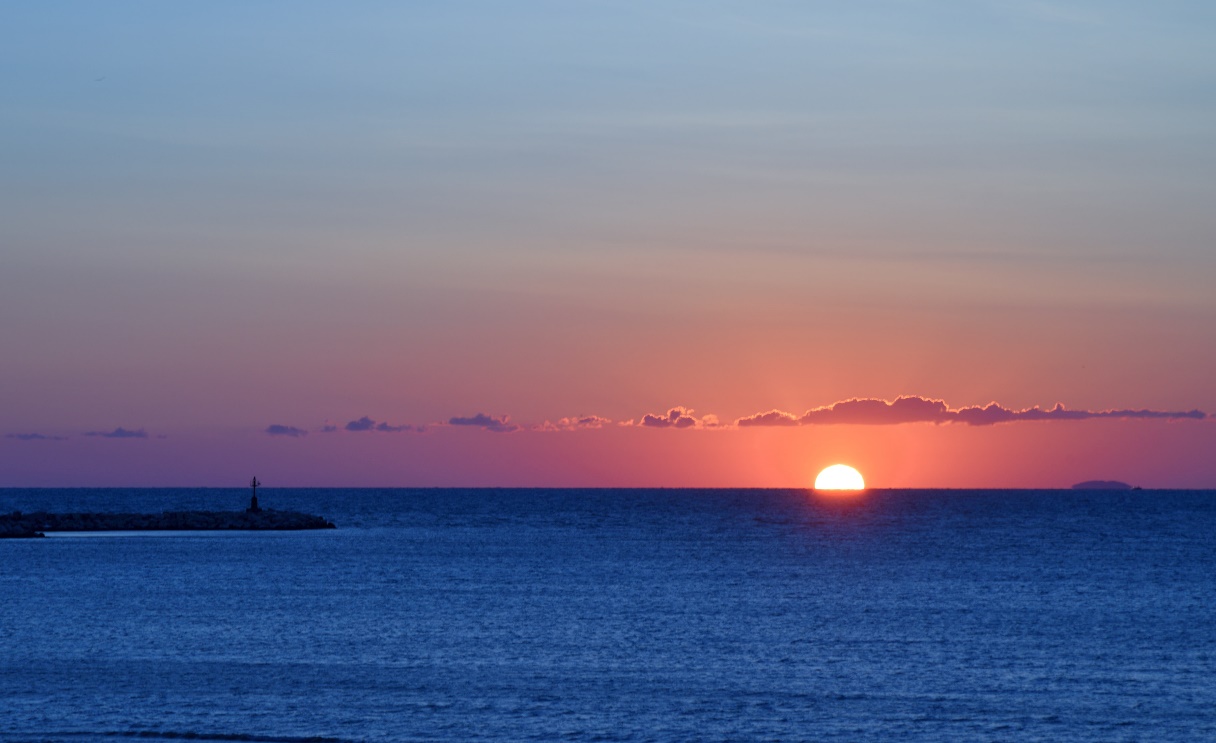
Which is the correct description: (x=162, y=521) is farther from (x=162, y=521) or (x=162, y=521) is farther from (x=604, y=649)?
(x=604, y=649)

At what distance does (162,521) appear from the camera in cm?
15875

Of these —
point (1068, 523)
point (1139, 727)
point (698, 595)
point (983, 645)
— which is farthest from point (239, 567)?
point (1068, 523)

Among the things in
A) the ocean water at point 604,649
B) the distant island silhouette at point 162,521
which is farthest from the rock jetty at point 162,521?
the ocean water at point 604,649

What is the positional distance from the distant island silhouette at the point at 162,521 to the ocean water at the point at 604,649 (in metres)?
44.3

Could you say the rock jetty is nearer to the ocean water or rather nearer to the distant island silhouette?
the distant island silhouette

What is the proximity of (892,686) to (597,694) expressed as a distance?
30.5 feet

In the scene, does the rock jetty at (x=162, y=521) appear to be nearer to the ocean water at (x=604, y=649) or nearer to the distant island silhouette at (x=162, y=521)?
the distant island silhouette at (x=162, y=521)

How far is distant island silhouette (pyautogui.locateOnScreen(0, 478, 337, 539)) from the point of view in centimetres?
14988

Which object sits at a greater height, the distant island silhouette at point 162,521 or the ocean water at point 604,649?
the distant island silhouette at point 162,521

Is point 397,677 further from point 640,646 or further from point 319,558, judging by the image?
point 319,558

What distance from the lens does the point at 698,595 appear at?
248 feet

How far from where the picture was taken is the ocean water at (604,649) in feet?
125

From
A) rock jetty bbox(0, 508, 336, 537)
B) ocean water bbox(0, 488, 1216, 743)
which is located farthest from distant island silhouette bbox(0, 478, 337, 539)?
ocean water bbox(0, 488, 1216, 743)

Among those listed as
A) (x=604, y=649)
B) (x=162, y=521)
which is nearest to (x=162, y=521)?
(x=162, y=521)
